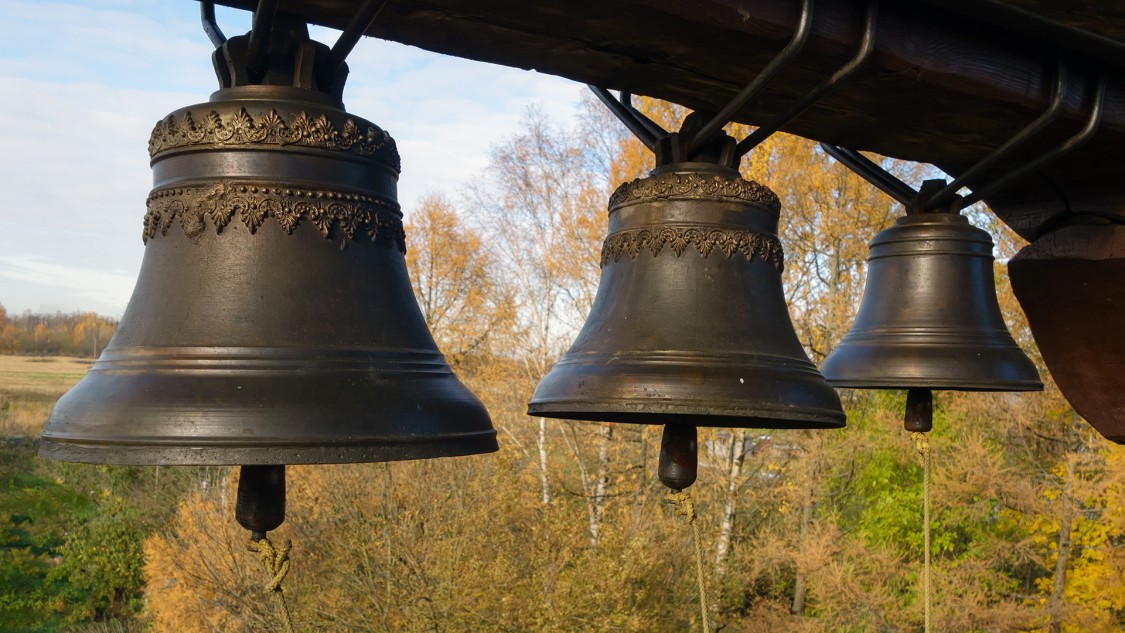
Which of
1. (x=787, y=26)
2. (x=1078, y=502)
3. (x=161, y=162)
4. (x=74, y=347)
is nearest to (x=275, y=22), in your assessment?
(x=161, y=162)

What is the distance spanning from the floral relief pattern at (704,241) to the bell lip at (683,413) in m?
0.31

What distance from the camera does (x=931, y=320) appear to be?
2.56 metres

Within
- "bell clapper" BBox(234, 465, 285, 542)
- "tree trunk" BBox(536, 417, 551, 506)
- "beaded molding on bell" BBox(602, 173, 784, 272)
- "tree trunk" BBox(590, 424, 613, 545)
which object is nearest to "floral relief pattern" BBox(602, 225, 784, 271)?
"beaded molding on bell" BBox(602, 173, 784, 272)

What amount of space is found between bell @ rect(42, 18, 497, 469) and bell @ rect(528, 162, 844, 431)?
395 millimetres

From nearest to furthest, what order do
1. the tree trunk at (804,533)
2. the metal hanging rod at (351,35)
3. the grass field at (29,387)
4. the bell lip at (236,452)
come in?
the bell lip at (236,452), the metal hanging rod at (351,35), the tree trunk at (804,533), the grass field at (29,387)

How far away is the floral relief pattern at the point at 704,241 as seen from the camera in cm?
183

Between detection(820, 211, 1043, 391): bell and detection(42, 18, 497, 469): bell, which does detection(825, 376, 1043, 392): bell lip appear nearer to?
detection(820, 211, 1043, 391): bell

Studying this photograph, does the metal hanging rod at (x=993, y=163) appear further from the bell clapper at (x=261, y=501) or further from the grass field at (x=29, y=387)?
the grass field at (x=29, y=387)

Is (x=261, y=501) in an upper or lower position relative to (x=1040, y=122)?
lower

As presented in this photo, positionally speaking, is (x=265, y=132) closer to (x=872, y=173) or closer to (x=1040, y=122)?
(x=1040, y=122)

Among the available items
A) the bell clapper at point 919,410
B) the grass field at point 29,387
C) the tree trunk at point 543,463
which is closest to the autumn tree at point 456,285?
the tree trunk at point 543,463

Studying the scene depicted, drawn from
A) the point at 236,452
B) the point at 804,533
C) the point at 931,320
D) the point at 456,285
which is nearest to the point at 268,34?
the point at 236,452

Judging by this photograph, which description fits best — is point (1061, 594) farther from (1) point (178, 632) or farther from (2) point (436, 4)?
(2) point (436, 4)

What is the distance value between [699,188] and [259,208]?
0.84m
